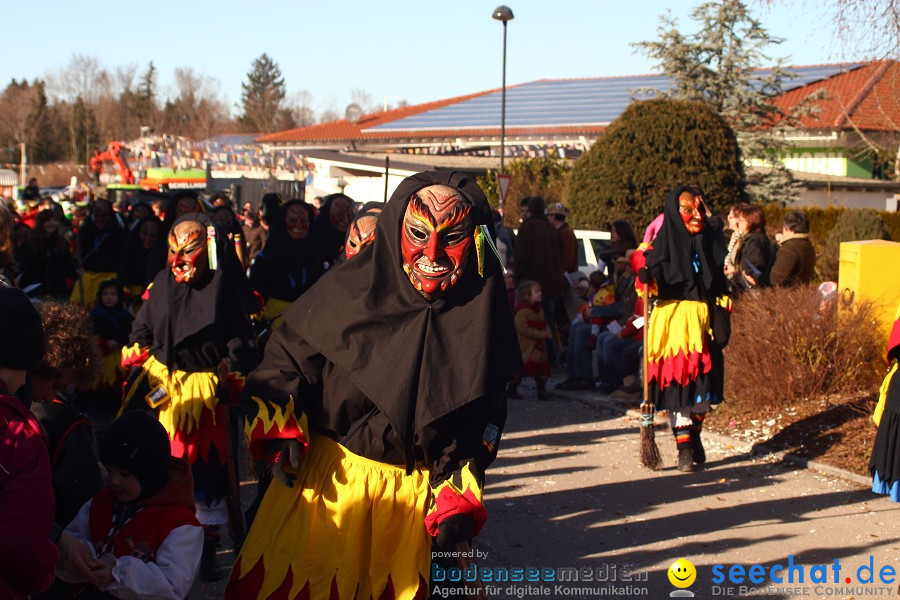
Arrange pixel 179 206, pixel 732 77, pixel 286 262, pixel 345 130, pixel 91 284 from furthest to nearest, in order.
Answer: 1. pixel 345 130
2. pixel 732 77
3. pixel 91 284
4. pixel 179 206
5. pixel 286 262

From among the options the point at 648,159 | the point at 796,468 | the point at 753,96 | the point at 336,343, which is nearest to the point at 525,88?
the point at 753,96

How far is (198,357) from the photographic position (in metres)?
6.19

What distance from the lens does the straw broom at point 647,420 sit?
27.5 ft

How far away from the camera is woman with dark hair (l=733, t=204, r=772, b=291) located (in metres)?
11.3

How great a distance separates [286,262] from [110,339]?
168cm

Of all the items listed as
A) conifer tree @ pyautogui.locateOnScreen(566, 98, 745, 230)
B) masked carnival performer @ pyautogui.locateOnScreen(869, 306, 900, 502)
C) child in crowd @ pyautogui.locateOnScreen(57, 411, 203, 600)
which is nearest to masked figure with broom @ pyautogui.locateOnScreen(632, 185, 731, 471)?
masked carnival performer @ pyautogui.locateOnScreen(869, 306, 900, 502)

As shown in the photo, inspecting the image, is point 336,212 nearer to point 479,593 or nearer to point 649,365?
point 649,365

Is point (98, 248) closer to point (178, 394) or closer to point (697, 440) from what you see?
point (178, 394)

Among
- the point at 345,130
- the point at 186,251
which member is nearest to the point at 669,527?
the point at 186,251

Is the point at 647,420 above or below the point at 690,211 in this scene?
below

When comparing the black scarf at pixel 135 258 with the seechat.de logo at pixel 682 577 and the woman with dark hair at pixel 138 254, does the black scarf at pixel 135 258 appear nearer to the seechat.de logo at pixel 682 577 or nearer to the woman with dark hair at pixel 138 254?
the woman with dark hair at pixel 138 254

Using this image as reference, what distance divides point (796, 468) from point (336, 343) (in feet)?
19.5

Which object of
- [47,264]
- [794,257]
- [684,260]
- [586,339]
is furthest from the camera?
[586,339]

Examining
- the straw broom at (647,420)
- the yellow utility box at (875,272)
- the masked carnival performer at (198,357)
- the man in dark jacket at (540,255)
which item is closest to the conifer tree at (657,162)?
the man in dark jacket at (540,255)
